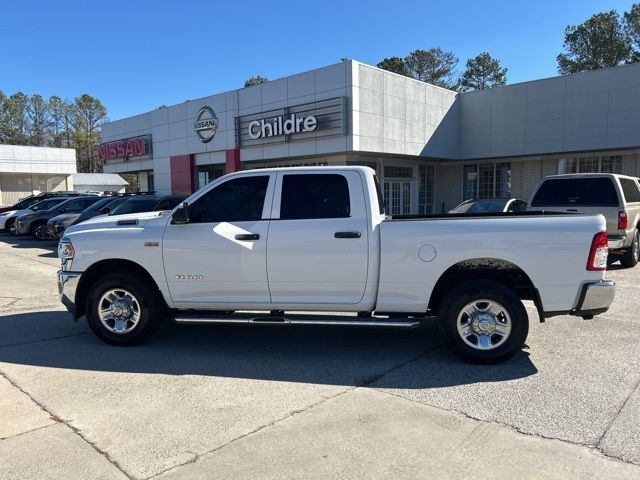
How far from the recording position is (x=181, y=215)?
559cm

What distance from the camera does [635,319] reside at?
22.8 feet

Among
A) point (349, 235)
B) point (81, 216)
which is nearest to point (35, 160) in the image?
point (81, 216)

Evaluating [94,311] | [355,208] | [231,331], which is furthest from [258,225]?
[94,311]

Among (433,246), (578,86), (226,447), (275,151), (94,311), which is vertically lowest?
(226,447)

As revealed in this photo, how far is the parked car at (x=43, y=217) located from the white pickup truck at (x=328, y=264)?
15.0 meters

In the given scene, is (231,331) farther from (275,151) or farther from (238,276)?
(275,151)

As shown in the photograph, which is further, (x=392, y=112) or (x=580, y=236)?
(x=392, y=112)

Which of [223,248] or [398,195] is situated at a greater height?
[398,195]

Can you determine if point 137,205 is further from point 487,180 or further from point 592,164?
point 592,164

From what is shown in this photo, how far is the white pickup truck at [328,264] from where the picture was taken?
16.3 feet

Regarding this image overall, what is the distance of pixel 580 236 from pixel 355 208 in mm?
2194

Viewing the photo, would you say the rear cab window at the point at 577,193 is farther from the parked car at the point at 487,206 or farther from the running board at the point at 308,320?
the running board at the point at 308,320

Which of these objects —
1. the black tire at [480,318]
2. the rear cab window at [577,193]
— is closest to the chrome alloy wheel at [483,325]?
the black tire at [480,318]

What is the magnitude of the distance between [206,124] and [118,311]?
22242 mm
